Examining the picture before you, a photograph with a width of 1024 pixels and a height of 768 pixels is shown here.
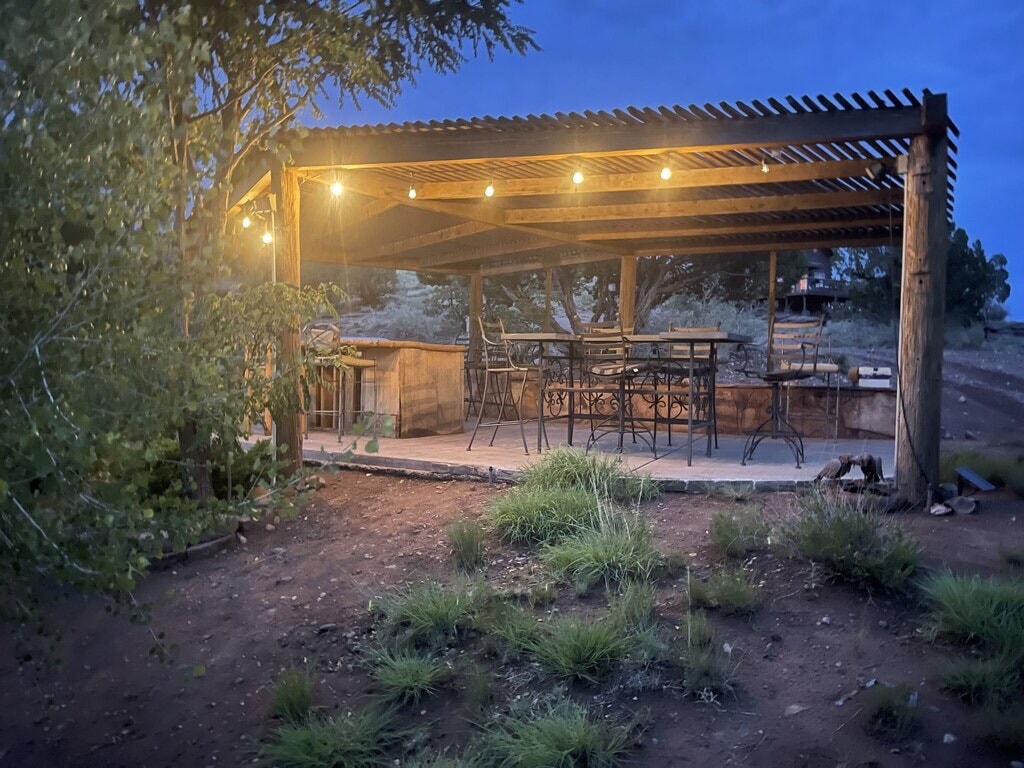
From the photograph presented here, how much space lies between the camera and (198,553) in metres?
4.77

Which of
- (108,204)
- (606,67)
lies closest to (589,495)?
(108,204)

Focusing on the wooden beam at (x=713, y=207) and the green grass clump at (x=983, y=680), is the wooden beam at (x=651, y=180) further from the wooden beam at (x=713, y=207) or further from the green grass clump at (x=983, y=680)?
the green grass clump at (x=983, y=680)

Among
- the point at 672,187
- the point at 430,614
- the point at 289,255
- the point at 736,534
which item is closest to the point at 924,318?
the point at 736,534

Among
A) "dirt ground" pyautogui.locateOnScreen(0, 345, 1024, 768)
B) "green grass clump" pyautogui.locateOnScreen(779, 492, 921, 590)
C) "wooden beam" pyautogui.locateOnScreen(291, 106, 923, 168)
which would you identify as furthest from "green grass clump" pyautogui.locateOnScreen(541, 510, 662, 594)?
"wooden beam" pyautogui.locateOnScreen(291, 106, 923, 168)

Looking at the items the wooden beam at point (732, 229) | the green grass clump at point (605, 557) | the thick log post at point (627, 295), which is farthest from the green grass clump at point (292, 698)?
the wooden beam at point (732, 229)

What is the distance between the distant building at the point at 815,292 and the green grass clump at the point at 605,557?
76.0 ft

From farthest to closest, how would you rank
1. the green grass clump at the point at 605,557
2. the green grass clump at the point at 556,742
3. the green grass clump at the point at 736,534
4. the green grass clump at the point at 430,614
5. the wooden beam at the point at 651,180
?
the wooden beam at the point at 651,180
the green grass clump at the point at 736,534
the green grass clump at the point at 605,557
the green grass clump at the point at 430,614
the green grass clump at the point at 556,742

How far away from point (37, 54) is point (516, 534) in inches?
129

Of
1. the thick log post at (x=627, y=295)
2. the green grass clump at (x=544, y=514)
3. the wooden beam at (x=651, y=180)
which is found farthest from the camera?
the thick log post at (x=627, y=295)

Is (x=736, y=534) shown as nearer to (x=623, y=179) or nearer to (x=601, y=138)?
(x=601, y=138)

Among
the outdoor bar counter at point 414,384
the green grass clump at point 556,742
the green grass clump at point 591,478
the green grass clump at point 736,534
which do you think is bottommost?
the green grass clump at point 556,742

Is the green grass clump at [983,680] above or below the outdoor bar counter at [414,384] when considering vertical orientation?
below

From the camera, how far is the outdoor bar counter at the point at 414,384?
7801 mm

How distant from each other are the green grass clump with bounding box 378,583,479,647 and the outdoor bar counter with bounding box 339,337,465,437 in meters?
3.88
